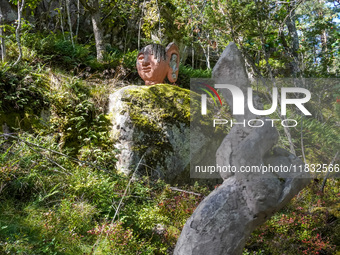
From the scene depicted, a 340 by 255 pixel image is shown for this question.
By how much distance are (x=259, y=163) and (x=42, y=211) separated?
258cm

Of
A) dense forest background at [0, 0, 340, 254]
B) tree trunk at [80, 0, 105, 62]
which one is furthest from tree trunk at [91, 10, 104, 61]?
dense forest background at [0, 0, 340, 254]

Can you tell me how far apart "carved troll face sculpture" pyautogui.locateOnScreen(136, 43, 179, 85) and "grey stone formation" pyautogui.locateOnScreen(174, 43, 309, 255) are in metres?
3.81

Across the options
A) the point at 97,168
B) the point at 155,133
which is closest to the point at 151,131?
the point at 155,133

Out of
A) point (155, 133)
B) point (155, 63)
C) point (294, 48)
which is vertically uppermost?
point (294, 48)

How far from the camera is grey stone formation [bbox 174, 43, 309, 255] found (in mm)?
2143

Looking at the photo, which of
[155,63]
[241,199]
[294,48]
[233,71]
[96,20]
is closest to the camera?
[241,199]

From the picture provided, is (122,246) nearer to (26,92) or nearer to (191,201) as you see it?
(191,201)

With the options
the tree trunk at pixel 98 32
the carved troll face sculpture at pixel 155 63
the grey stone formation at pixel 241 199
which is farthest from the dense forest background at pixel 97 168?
the grey stone formation at pixel 241 199

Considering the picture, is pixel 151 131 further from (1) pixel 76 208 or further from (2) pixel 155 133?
(1) pixel 76 208

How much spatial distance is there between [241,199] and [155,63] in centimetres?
424

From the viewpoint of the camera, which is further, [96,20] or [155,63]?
[96,20]

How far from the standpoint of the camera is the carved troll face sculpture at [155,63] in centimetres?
600

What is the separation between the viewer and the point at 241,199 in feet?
7.27

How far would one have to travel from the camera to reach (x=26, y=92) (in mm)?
4996
